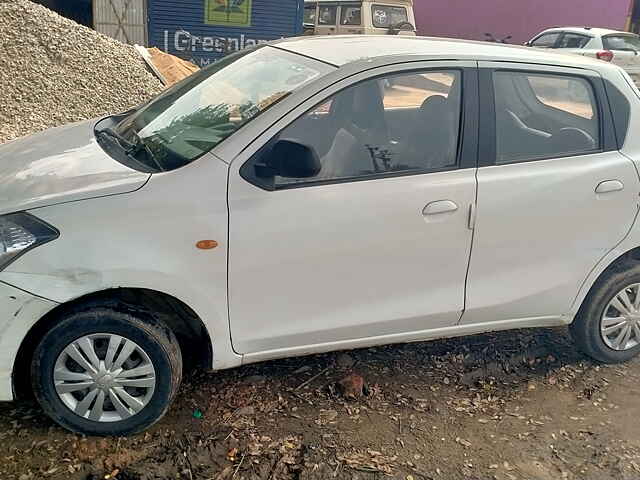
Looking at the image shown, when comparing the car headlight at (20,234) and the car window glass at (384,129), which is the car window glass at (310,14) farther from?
the car headlight at (20,234)

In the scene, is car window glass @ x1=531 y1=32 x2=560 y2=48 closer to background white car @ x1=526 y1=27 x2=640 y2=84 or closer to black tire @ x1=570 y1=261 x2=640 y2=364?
background white car @ x1=526 y1=27 x2=640 y2=84

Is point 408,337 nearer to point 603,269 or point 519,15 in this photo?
point 603,269

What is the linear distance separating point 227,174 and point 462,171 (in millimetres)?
1196

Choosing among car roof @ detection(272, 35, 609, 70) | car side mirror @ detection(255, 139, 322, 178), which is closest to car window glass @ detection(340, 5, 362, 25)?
car roof @ detection(272, 35, 609, 70)

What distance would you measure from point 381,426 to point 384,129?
4.92 ft

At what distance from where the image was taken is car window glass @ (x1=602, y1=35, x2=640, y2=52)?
595 inches

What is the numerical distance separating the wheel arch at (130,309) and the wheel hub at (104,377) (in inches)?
5.5

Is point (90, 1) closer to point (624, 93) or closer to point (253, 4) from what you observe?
point (253, 4)

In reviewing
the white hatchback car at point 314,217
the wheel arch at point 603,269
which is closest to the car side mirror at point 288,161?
the white hatchback car at point 314,217

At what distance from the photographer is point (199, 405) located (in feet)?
11.2

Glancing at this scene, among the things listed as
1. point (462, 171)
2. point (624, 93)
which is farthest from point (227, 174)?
point (624, 93)

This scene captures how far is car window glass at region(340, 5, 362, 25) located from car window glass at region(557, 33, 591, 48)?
15.9ft

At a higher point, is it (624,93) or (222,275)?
(624,93)

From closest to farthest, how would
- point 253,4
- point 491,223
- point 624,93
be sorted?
point 491,223 → point 624,93 → point 253,4
